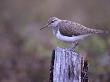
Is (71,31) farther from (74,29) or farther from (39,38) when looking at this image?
(39,38)

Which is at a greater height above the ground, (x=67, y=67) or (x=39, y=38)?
(x=39, y=38)

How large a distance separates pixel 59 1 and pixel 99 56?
5266 mm

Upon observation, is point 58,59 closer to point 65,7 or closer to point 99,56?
point 99,56

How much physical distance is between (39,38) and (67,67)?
9.80m

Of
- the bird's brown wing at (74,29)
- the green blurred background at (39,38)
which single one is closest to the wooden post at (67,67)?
the bird's brown wing at (74,29)

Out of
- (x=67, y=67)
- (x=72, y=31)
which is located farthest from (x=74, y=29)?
(x=67, y=67)

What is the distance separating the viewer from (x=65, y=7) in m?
21.2

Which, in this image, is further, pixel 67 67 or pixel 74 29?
pixel 74 29

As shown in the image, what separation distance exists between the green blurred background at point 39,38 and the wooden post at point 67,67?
5235mm

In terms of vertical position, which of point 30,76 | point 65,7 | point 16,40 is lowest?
point 30,76

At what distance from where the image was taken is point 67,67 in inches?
376

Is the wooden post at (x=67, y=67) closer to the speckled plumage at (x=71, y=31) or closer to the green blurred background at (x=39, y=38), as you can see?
the speckled plumage at (x=71, y=31)

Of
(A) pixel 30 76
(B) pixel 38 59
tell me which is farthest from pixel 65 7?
(A) pixel 30 76

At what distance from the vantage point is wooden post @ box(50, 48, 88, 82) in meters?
9.58
